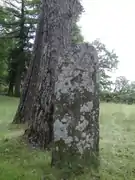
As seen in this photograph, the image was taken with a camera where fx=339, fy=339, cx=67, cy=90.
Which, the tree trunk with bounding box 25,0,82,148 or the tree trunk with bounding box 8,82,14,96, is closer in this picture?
the tree trunk with bounding box 25,0,82,148

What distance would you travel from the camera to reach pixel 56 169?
5.38m

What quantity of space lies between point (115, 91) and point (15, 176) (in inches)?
1137

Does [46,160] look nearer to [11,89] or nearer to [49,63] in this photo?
[49,63]

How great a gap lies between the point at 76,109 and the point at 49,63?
204cm

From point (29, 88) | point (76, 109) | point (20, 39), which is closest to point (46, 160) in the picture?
point (76, 109)

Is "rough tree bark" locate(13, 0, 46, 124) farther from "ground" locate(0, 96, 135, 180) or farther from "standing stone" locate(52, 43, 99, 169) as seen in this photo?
"standing stone" locate(52, 43, 99, 169)

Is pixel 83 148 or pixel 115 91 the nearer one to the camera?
pixel 83 148

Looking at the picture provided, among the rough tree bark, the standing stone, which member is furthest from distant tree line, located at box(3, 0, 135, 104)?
the standing stone

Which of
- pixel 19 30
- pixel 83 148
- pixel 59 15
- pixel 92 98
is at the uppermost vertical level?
pixel 19 30

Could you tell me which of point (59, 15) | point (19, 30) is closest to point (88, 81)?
point (59, 15)

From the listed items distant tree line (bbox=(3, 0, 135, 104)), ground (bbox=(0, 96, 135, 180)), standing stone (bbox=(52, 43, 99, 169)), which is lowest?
ground (bbox=(0, 96, 135, 180))

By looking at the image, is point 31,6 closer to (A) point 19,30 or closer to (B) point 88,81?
(A) point 19,30

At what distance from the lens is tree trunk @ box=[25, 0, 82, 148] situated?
6.69 meters

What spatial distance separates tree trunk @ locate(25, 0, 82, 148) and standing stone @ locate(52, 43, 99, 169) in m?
0.98
